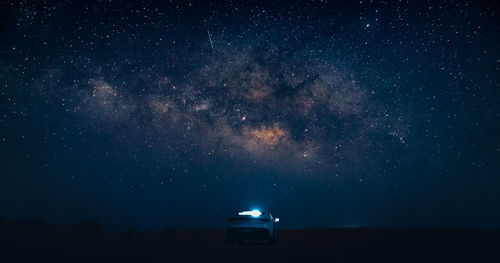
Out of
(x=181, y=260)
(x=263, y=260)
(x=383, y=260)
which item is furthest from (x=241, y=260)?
(x=383, y=260)

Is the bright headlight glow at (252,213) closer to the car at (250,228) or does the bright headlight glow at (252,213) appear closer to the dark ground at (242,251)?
the car at (250,228)

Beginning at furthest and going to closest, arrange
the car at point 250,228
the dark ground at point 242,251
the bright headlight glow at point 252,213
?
the bright headlight glow at point 252,213 < the car at point 250,228 < the dark ground at point 242,251

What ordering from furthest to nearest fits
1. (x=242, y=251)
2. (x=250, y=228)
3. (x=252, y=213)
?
(x=252, y=213)
(x=250, y=228)
(x=242, y=251)

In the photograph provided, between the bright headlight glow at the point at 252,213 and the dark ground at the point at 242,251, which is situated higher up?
the bright headlight glow at the point at 252,213

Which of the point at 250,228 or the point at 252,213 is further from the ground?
the point at 252,213

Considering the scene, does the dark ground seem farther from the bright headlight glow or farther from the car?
the bright headlight glow

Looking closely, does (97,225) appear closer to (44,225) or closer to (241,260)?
(44,225)

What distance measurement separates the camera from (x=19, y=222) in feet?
96.6

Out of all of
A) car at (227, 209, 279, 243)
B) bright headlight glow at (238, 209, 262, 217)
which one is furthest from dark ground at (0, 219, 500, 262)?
bright headlight glow at (238, 209, 262, 217)

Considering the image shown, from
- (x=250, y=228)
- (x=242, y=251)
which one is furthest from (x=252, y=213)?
(x=242, y=251)

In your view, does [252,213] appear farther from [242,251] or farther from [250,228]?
[242,251]

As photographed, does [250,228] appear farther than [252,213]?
No

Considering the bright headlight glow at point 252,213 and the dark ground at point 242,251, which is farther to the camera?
the bright headlight glow at point 252,213

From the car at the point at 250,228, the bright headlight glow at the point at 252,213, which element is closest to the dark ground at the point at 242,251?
the car at the point at 250,228
